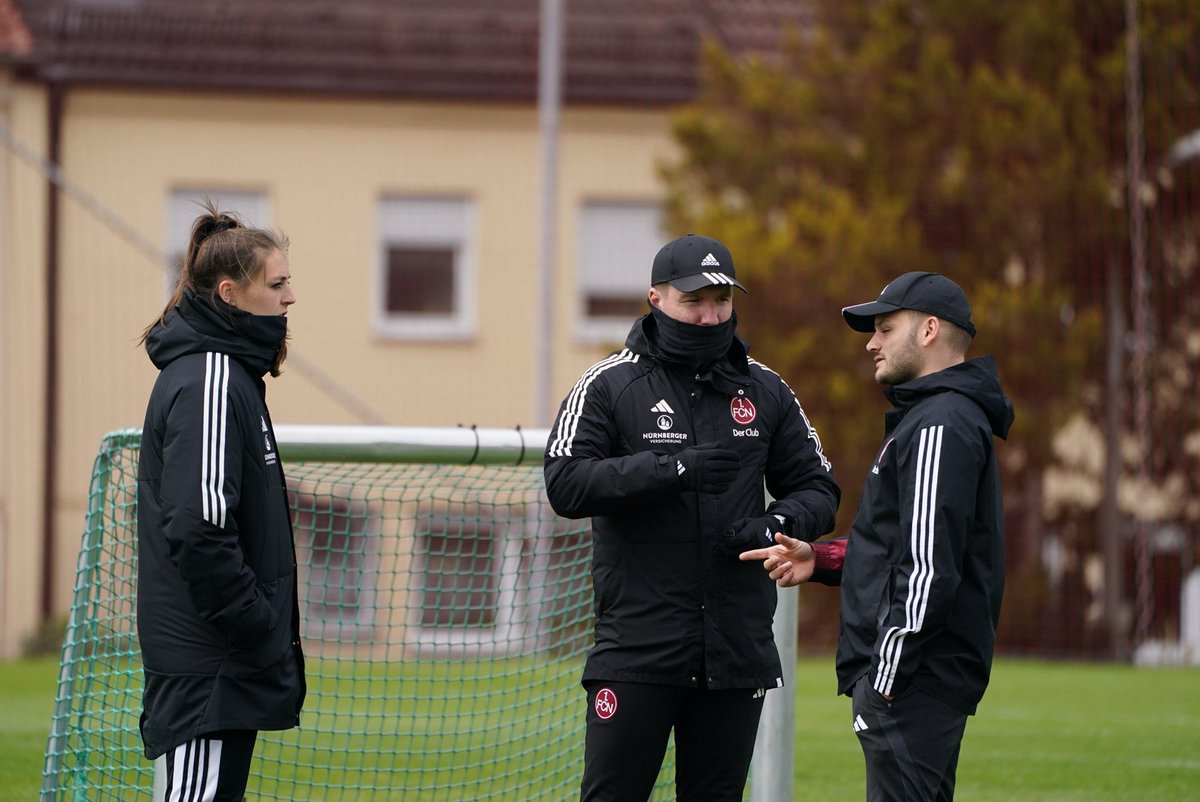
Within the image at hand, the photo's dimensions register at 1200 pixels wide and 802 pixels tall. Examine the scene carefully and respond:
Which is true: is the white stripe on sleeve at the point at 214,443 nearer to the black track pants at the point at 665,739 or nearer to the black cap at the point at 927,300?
the black track pants at the point at 665,739

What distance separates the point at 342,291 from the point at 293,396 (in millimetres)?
1302

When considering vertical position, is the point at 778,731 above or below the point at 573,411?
below

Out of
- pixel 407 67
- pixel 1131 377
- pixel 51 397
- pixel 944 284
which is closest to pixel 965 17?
pixel 1131 377

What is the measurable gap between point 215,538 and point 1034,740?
19.8 feet

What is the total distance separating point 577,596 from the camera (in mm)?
6609

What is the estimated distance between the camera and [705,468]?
3965 mm

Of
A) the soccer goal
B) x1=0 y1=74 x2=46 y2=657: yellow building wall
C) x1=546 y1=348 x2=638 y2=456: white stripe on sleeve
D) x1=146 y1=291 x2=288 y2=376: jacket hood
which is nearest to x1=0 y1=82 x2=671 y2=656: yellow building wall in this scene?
x1=0 y1=74 x2=46 y2=657: yellow building wall

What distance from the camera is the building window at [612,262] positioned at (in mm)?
17281

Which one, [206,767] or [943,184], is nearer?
[206,767]

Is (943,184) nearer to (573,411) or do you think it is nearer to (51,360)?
(51,360)

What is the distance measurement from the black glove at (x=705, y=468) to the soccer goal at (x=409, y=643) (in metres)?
1.50

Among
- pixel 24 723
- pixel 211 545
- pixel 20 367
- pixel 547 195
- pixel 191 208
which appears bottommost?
pixel 24 723

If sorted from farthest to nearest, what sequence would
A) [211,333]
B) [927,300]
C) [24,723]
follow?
[24,723] < [927,300] < [211,333]

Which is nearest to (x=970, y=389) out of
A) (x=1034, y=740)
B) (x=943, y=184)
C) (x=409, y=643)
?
(x=409, y=643)
